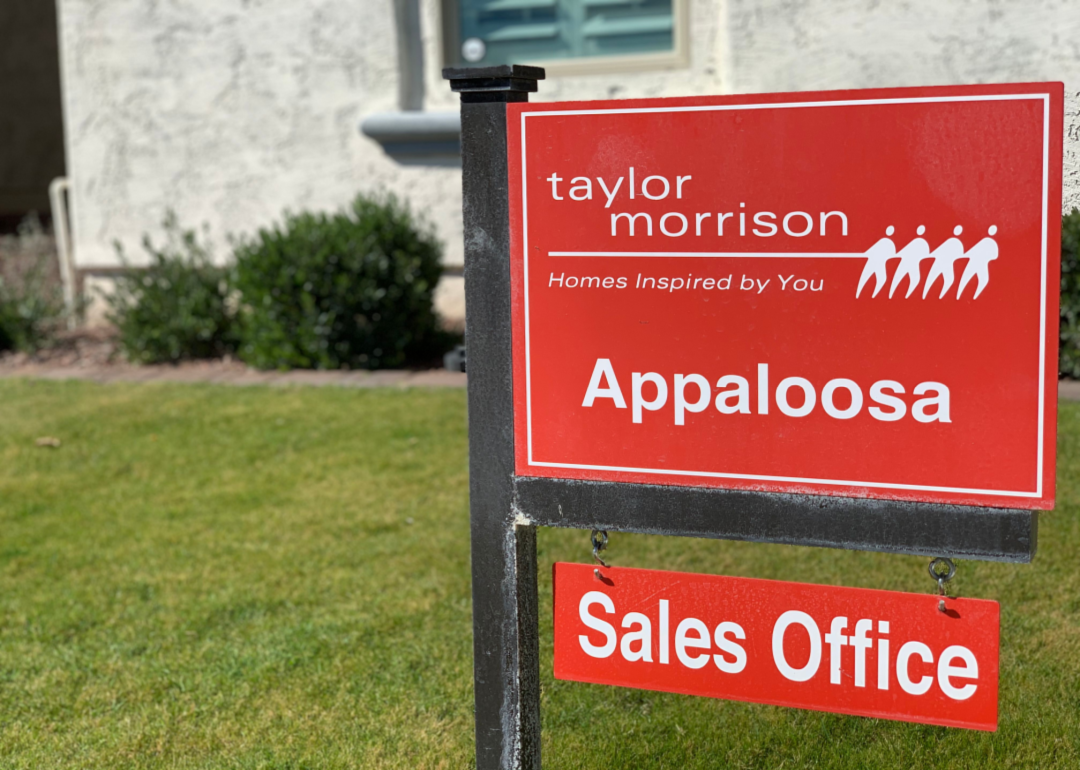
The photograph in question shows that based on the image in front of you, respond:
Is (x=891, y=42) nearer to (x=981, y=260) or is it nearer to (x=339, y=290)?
(x=339, y=290)

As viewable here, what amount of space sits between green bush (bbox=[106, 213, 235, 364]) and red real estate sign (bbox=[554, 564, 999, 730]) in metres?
6.37

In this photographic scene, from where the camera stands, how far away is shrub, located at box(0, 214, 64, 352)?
8781 mm

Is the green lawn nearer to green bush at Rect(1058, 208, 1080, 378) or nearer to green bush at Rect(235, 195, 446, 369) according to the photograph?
green bush at Rect(1058, 208, 1080, 378)

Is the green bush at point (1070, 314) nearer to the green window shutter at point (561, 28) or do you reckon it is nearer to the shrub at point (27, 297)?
the green window shutter at point (561, 28)

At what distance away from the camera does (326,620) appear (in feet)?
12.9

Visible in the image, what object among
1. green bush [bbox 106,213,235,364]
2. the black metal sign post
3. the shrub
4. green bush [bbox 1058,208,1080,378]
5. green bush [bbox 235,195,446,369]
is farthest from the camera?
the shrub

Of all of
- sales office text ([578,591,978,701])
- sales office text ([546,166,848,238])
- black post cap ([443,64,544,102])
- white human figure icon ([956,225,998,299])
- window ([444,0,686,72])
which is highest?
window ([444,0,686,72])

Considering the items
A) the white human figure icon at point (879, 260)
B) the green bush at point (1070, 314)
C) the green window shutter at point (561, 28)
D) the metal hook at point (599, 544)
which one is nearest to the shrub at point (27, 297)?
the green window shutter at point (561, 28)

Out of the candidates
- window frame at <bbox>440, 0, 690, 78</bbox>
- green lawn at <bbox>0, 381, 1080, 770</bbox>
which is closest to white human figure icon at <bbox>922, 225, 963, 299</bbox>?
green lawn at <bbox>0, 381, 1080, 770</bbox>

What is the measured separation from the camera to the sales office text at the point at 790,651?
83.7 inches

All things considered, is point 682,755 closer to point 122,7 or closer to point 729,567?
point 729,567

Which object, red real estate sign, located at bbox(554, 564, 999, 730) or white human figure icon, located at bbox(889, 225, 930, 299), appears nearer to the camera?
white human figure icon, located at bbox(889, 225, 930, 299)

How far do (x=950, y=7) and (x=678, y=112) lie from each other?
5999mm

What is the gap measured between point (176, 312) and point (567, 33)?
340cm
